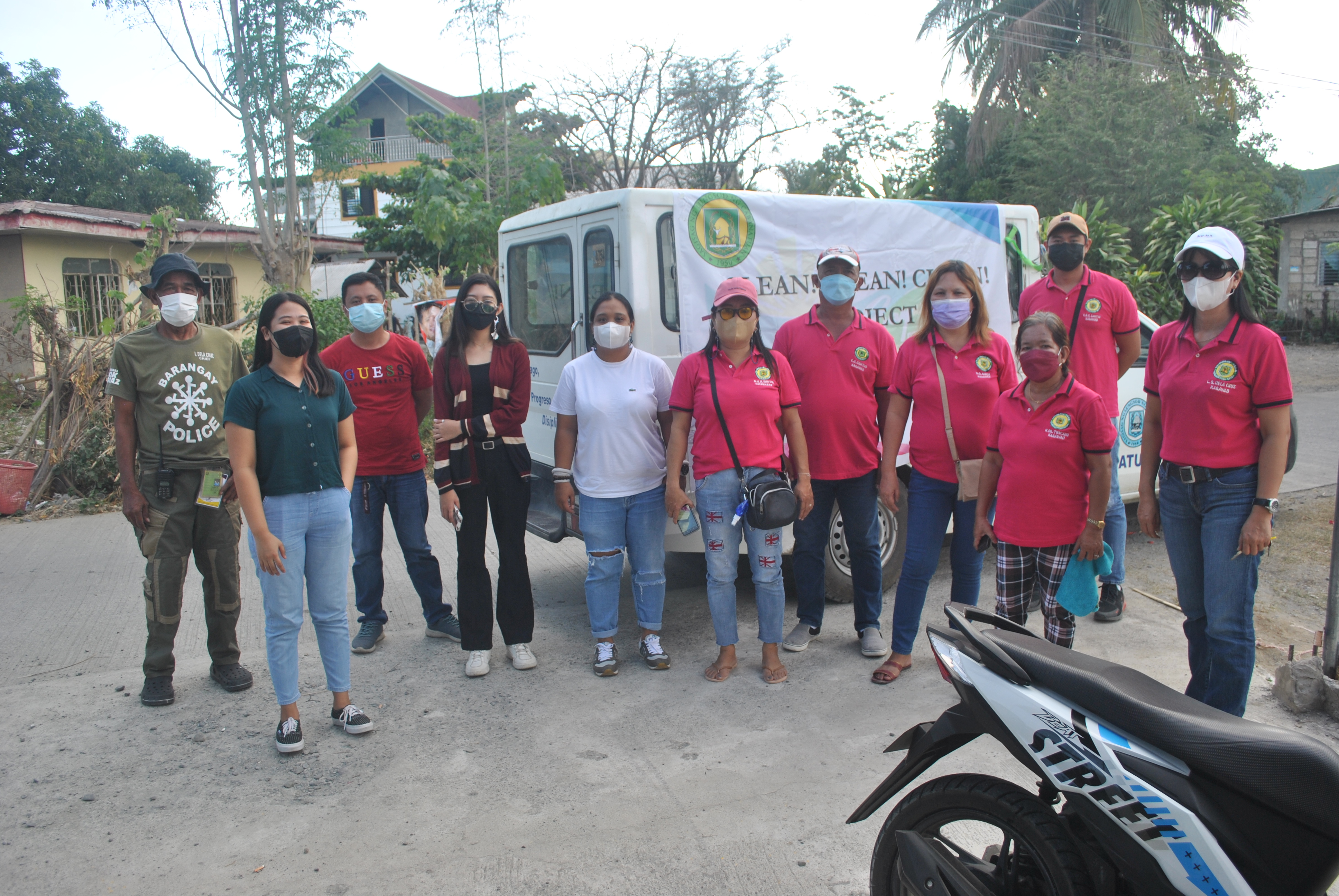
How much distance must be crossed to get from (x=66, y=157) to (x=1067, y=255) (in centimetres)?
3148

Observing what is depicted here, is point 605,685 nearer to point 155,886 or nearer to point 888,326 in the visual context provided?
point 155,886

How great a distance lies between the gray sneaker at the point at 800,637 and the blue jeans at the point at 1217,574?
176cm

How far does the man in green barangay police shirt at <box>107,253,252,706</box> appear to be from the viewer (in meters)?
3.95

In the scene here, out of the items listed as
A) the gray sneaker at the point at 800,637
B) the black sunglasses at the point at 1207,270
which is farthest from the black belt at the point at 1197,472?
the gray sneaker at the point at 800,637

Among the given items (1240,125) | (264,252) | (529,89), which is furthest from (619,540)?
(1240,125)

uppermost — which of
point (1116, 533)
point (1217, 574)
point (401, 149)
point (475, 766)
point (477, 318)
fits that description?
point (401, 149)

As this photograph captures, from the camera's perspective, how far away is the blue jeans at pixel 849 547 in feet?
14.5

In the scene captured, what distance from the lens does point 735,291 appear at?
4023mm

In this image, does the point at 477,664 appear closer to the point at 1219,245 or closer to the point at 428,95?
the point at 1219,245

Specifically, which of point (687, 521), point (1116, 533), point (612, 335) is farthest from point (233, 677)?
point (1116, 533)

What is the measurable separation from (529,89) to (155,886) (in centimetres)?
1885

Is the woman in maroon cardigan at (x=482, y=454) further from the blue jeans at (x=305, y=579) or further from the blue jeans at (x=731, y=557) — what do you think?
the blue jeans at (x=731, y=557)

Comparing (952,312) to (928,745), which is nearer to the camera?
(928,745)

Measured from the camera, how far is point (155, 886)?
2.79 m
